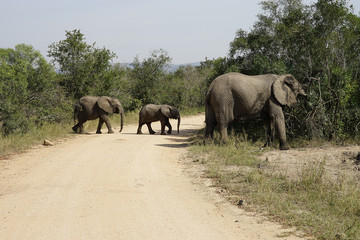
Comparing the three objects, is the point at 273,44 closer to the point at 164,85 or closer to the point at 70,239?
the point at 70,239

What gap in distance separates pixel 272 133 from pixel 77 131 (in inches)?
383

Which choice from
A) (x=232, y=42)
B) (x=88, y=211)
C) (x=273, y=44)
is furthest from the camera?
(x=232, y=42)

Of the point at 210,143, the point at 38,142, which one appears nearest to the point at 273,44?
the point at 210,143

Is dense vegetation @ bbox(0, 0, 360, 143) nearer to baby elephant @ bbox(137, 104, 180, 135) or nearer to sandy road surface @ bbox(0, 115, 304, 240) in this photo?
baby elephant @ bbox(137, 104, 180, 135)

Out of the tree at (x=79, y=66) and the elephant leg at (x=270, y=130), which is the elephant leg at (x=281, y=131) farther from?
the tree at (x=79, y=66)

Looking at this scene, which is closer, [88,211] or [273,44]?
[88,211]

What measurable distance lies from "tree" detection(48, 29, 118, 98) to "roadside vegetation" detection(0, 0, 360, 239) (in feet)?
0.18

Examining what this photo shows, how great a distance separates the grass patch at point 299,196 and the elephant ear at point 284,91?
3760mm

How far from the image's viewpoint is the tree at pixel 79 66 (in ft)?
67.2

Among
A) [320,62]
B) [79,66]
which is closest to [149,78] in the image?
[79,66]

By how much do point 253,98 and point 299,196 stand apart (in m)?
6.38

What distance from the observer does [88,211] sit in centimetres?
586

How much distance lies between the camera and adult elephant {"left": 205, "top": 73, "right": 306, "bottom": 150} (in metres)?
12.5

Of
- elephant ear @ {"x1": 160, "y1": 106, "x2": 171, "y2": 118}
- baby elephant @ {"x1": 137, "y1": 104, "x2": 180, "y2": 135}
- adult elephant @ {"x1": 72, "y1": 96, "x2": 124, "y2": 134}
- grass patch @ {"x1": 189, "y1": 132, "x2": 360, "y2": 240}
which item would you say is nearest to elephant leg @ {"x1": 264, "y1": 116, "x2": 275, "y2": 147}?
grass patch @ {"x1": 189, "y1": 132, "x2": 360, "y2": 240}
